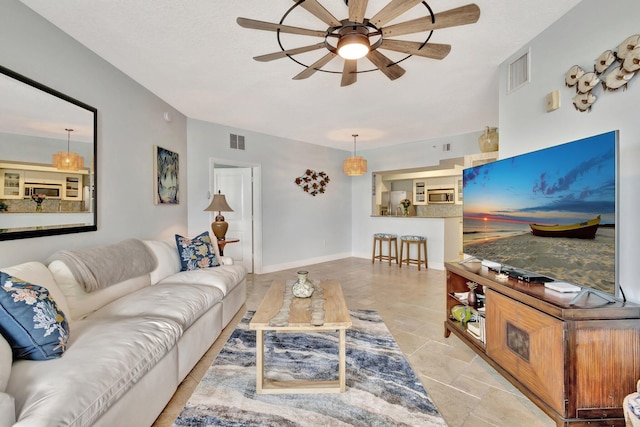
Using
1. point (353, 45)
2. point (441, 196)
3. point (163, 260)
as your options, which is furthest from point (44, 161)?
point (441, 196)

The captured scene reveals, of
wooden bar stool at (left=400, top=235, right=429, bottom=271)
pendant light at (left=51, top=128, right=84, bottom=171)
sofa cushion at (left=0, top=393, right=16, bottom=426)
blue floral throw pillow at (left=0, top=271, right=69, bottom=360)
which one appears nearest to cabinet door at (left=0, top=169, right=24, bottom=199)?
pendant light at (left=51, top=128, right=84, bottom=171)

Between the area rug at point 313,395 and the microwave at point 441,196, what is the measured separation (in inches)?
218

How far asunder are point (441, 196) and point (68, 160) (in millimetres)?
7196

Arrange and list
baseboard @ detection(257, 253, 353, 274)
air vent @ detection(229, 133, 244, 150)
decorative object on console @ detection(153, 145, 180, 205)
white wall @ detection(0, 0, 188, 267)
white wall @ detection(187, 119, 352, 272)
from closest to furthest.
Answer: white wall @ detection(0, 0, 188, 267)
decorative object on console @ detection(153, 145, 180, 205)
white wall @ detection(187, 119, 352, 272)
air vent @ detection(229, 133, 244, 150)
baseboard @ detection(257, 253, 353, 274)

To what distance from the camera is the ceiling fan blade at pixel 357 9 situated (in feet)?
4.84

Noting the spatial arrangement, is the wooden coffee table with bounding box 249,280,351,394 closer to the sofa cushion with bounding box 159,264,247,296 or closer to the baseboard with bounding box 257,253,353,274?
the sofa cushion with bounding box 159,264,247,296

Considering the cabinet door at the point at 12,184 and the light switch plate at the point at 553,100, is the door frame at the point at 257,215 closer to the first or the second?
the cabinet door at the point at 12,184

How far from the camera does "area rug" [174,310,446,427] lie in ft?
5.26

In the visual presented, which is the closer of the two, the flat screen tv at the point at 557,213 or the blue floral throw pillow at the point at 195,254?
the flat screen tv at the point at 557,213

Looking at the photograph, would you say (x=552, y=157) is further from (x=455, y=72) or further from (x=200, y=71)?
(x=200, y=71)

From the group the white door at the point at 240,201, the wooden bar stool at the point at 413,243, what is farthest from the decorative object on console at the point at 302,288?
the wooden bar stool at the point at 413,243

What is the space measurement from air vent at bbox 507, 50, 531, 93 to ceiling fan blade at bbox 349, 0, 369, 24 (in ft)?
5.11

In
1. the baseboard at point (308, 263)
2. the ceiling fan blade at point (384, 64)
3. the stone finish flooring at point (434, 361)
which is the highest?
the ceiling fan blade at point (384, 64)

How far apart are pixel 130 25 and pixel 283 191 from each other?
359cm
